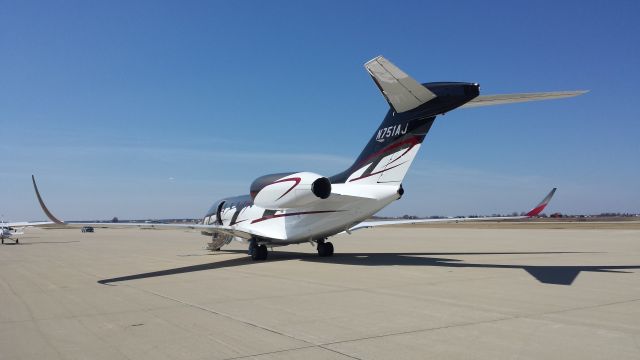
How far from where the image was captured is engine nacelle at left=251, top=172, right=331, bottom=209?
49.0 feet

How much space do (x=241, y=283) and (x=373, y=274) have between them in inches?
133

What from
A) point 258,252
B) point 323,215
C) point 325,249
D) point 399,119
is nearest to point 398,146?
point 399,119

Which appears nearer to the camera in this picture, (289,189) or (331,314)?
(331,314)

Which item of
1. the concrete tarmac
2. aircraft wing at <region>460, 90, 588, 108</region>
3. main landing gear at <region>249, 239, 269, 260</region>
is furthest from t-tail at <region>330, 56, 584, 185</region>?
main landing gear at <region>249, 239, 269, 260</region>

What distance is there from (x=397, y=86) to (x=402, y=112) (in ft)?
5.32

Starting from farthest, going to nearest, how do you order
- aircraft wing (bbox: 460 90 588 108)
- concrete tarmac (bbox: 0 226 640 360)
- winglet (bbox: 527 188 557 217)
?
winglet (bbox: 527 188 557 217) < aircraft wing (bbox: 460 90 588 108) < concrete tarmac (bbox: 0 226 640 360)

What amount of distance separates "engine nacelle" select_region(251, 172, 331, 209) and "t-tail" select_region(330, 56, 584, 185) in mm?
1355

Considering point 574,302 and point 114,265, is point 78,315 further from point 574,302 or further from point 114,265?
point 114,265

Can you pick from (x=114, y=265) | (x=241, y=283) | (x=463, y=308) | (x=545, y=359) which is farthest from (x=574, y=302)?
(x=114, y=265)

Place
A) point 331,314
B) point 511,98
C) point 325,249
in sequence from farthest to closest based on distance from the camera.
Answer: point 325,249 < point 511,98 < point 331,314

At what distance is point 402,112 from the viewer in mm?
14430

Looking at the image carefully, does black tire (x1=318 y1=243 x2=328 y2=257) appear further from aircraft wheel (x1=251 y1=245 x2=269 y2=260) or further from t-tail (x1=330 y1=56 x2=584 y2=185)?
t-tail (x1=330 y1=56 x2=584 y2=185)

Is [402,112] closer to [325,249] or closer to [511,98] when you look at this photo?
[511,98]

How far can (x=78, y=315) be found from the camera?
7.74 metres
